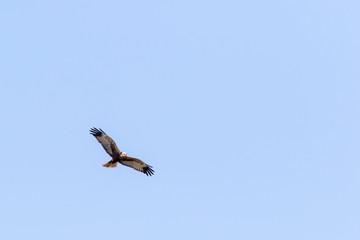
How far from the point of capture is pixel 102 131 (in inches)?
1964

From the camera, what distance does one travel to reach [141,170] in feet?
171

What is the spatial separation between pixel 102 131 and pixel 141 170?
423cm

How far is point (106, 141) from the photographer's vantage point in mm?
49812

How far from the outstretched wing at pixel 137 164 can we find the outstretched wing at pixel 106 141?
39.0 inches

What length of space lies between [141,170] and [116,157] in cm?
282

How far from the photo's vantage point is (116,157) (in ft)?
164

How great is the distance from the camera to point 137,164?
170ft

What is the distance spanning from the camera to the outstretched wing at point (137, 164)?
2005 inches

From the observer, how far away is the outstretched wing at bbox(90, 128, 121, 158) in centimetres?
4969

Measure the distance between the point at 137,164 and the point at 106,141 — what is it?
318 cm

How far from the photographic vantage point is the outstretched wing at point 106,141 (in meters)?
49.7

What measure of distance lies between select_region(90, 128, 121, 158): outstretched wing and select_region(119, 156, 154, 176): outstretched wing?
0.99 meters

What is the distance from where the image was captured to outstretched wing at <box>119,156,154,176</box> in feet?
167
